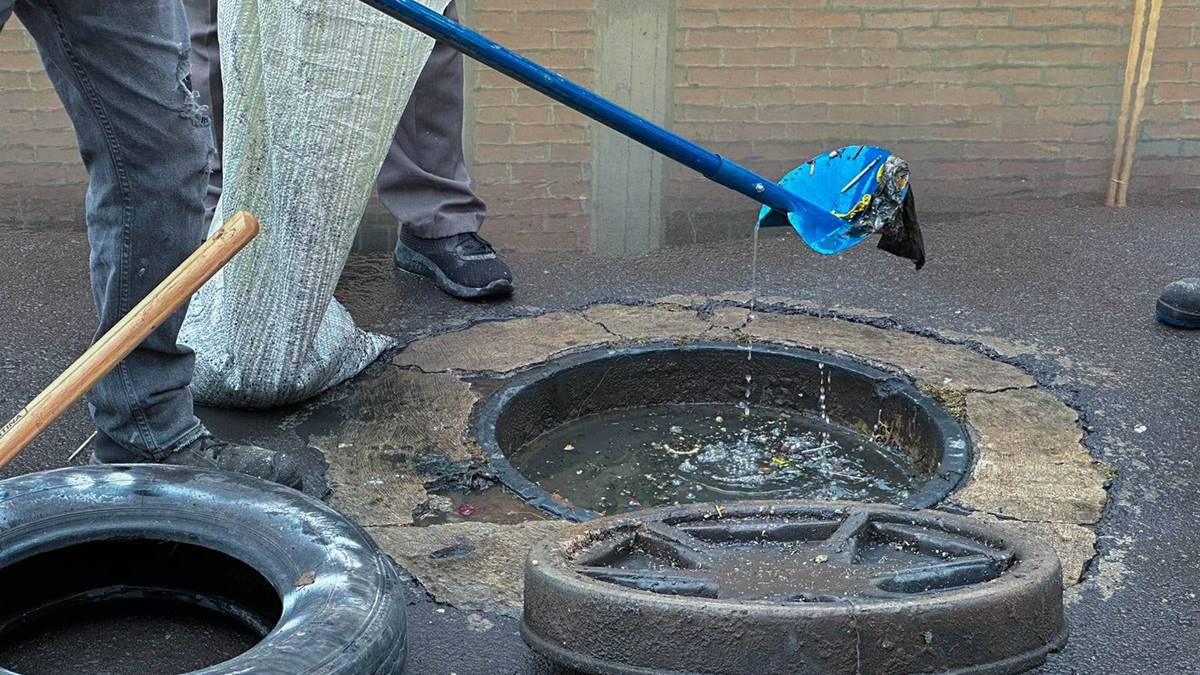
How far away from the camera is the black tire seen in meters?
2.22

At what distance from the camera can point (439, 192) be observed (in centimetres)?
451

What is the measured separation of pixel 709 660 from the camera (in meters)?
2.15

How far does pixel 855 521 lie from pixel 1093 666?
1.61 feet

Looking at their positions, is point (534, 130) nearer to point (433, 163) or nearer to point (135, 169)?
point (433, 163)

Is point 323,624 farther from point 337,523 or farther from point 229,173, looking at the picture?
point 229,173

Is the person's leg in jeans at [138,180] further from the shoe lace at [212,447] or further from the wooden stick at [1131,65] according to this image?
the wooden stick at [1131,65]

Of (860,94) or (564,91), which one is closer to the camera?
(564,91)

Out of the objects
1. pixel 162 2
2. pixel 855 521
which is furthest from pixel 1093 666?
pixel 162 2

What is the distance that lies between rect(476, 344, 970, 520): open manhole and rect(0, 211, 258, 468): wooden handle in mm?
999

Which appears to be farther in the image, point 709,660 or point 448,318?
point 448,318

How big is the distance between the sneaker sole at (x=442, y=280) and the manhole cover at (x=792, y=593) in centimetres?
178

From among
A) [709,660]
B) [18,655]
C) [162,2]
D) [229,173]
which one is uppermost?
[162,2]

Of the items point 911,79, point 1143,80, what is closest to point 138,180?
point 911,79

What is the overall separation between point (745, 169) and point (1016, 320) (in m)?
1.18
